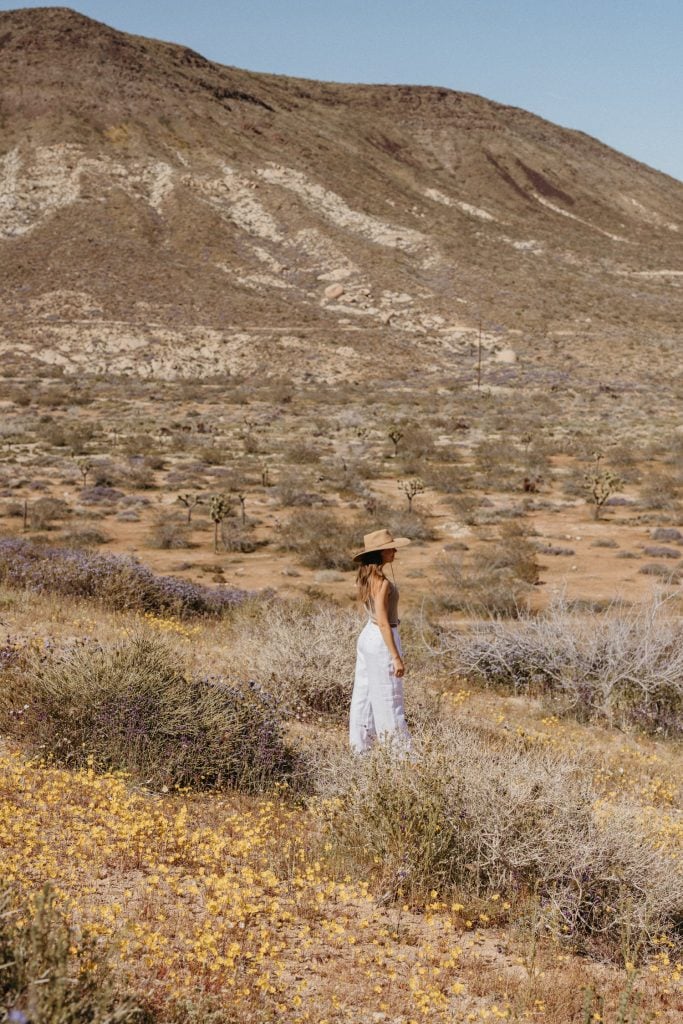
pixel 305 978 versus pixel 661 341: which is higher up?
pixel 661 341

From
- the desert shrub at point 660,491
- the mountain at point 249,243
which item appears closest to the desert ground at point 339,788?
the desert shrub at point 660,491

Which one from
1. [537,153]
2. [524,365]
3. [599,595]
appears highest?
[537,153]

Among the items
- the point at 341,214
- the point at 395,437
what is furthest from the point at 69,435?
the point at 341,214

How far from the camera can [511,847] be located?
4.63m

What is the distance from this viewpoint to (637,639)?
921 cm

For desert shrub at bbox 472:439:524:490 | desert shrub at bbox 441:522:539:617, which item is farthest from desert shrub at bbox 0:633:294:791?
desert shrub at bbox 472:439:524:490

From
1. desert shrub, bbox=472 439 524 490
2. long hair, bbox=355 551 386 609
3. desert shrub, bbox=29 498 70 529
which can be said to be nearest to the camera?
long hair, bbox=355 551 386 609

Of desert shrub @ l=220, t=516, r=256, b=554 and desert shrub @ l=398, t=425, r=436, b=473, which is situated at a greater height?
desert shrub @ l=398, t=425, r=436, b=473

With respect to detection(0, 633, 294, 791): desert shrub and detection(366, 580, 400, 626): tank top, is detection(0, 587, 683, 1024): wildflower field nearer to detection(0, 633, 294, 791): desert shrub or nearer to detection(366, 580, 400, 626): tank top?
detection(0, 633, 294, 791): desert shrub

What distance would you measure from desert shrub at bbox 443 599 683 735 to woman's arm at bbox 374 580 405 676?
12.4 ft

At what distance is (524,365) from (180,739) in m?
46.4

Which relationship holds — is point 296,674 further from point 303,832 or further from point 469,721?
point 303,832

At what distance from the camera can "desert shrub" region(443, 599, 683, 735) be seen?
8.84 m

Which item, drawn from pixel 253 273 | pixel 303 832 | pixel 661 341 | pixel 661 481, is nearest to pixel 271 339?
pixel 253 273
